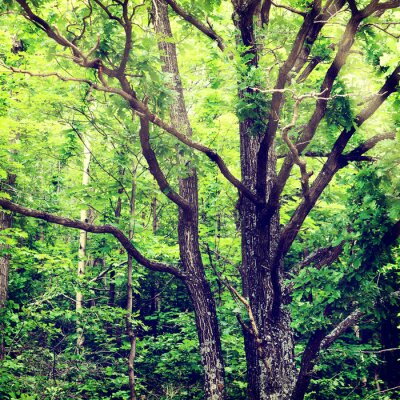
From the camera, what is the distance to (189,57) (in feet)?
34.4

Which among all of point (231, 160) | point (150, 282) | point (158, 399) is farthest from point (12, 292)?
point (231, 160)

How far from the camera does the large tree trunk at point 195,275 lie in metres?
5.92

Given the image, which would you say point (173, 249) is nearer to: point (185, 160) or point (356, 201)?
point (185, 160)

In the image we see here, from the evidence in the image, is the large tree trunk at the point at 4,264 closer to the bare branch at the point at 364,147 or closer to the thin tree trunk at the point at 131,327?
the thin tree trunk at the point at 131,327

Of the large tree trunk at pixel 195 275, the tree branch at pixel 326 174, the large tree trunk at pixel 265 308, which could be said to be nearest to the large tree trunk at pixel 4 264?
the large tree trunk at pixel 195 275

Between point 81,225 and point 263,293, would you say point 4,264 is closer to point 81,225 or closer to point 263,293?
point 81,225

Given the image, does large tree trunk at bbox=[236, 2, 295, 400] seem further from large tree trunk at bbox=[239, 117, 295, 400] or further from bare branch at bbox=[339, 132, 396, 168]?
bare branch at bbox=[339, 132, 396, 168]

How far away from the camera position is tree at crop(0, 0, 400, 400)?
4.52 m

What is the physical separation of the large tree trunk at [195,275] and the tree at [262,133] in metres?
0.02

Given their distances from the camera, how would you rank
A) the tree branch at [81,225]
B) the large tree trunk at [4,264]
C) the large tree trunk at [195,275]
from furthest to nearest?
the large tree trunk at [4,264] → the large tree trunk at [195,275] → the tree branch at [81,225]

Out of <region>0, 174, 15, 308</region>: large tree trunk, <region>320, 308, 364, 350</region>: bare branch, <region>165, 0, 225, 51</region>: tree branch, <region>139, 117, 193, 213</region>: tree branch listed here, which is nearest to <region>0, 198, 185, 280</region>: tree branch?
<region>139, 117, 193, 213</region>: tree branch

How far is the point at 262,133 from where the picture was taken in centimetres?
546

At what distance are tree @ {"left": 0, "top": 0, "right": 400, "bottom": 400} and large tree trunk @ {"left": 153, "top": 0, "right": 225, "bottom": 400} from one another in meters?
0.02

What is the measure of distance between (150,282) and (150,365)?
3.55m
